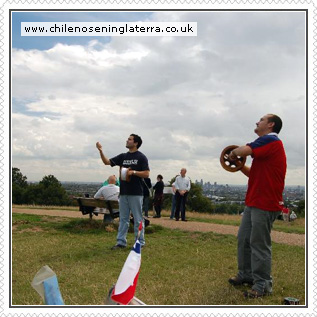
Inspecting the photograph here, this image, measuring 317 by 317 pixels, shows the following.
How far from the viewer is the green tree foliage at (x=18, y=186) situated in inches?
1762

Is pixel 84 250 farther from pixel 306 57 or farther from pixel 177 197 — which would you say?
pixel 177 197

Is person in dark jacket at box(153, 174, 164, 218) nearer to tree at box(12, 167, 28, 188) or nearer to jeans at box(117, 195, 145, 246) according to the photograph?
jeans at box(117, 195, 145, 246)

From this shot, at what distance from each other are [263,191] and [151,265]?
2.27m

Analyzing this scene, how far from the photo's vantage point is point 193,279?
503 centimetres

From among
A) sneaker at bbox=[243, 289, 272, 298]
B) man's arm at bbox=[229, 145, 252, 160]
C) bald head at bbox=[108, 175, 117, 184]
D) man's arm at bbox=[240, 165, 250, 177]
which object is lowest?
sneaker at bbox=[243, 289, 272, 298]

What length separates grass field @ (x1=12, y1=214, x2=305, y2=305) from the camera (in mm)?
4289

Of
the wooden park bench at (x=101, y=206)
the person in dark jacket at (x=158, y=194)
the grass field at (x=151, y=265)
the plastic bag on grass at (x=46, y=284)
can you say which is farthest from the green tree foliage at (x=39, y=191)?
the plastic bag on grass at (x=46, y=284)

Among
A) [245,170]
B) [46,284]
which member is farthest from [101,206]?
[46,284]

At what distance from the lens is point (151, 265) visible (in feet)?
18.8

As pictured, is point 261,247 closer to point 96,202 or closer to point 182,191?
point 96,202

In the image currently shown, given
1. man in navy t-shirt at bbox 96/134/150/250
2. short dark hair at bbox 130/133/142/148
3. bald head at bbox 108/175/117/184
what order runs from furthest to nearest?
bald head at bbox 108/175/117/184
short dark hair at bbox 130/133/142/148
man in navy t-shirt at bbox 96/134/150/250

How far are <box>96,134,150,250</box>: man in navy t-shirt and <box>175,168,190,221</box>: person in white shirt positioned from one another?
5.22 m

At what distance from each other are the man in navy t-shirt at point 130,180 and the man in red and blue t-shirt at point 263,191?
2.57m

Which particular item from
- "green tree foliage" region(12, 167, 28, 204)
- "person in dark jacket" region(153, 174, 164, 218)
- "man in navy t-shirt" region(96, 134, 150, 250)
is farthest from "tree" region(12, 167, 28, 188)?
"man in navy t-shirt" region(96, 134, 150, 250)
